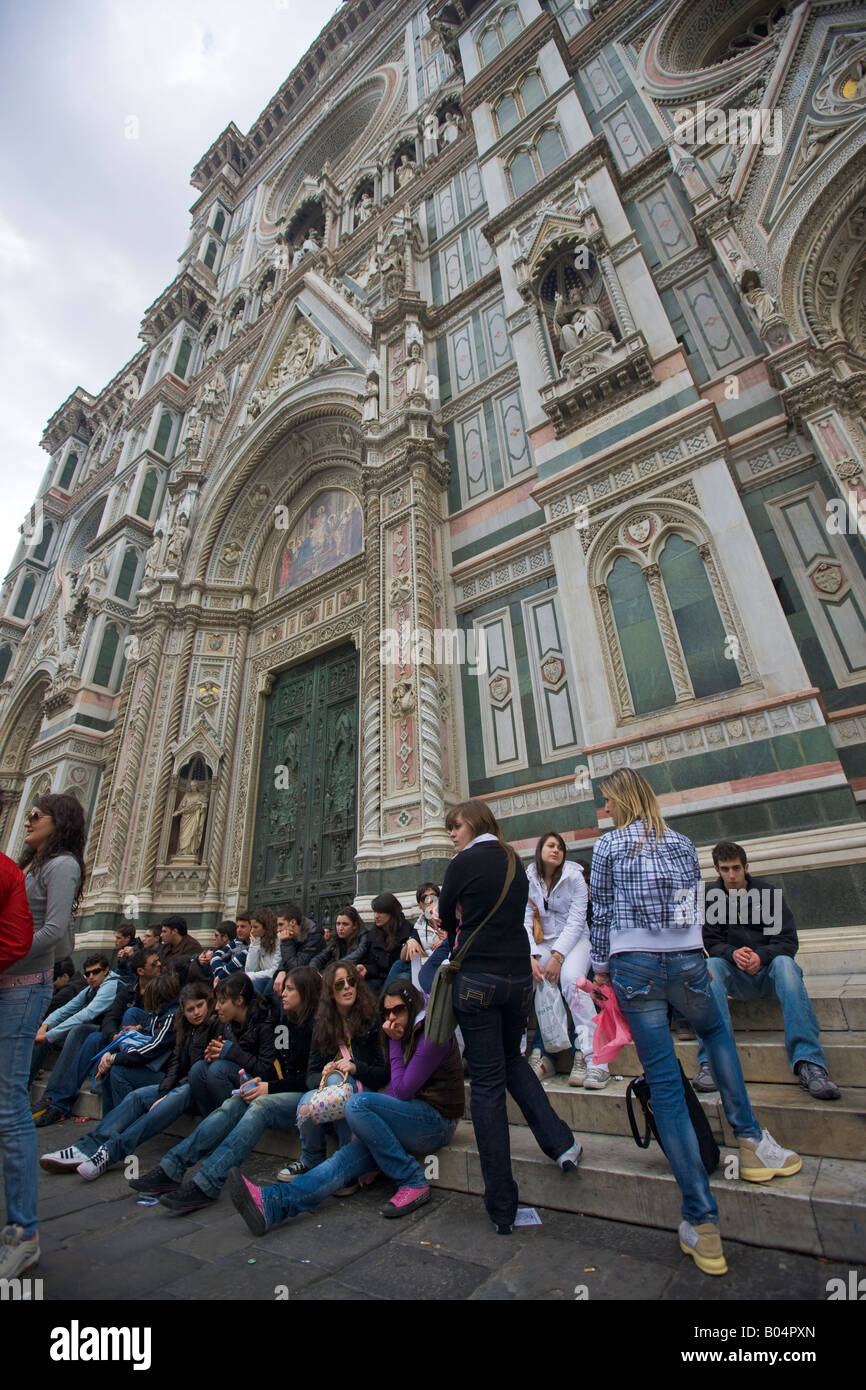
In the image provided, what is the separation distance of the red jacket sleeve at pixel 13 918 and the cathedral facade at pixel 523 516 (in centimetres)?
493

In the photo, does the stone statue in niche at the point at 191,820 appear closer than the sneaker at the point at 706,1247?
No

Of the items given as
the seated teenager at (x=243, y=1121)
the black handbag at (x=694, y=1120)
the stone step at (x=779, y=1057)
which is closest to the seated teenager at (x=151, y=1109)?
the seated teenager at (x=243, y=1121)

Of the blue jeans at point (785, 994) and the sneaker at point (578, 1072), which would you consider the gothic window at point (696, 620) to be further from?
the sneaker at point (578, 1072)

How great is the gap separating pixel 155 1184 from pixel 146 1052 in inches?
56.9

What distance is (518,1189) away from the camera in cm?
281

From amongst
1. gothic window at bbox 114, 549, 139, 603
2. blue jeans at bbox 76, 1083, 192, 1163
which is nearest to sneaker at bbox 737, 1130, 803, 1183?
blue jeans at bbox 76, 1083, 192, 1163

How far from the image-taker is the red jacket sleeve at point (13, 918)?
2.57m

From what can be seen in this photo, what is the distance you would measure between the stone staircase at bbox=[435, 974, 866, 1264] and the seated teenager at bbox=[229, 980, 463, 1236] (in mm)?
206

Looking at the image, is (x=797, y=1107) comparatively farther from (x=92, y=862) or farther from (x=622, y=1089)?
(x=92, y=862)

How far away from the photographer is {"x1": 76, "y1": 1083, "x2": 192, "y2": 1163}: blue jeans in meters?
4.02

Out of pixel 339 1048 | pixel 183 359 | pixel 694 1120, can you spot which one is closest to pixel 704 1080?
pixel 694 1120

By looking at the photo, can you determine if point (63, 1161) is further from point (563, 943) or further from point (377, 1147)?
point (563, 943)

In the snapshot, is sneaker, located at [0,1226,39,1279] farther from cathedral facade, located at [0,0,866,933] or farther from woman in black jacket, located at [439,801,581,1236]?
cathedral facade, located at [0,0,866,933]
